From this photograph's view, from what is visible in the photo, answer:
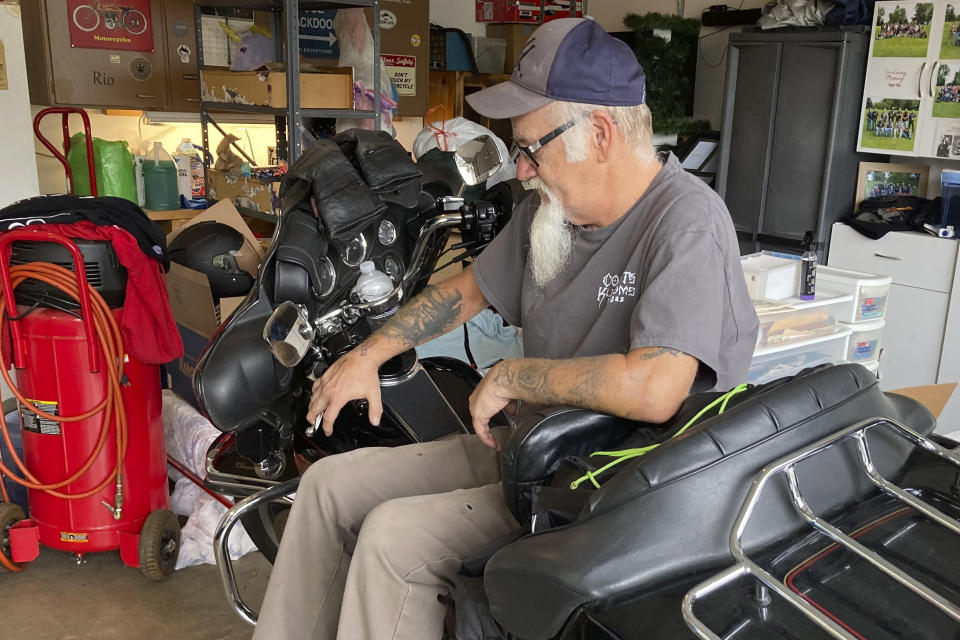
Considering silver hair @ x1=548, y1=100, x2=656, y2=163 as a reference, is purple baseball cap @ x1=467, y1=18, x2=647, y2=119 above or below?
above

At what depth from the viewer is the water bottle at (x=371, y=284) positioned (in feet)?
5.64

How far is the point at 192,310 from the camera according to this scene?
Answer: 120 inches

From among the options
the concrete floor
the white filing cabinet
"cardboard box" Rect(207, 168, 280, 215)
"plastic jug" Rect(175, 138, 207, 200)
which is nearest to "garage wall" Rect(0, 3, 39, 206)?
"cardboard box" Rect(207, 168, 280, 215)

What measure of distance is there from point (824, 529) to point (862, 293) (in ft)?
7.25

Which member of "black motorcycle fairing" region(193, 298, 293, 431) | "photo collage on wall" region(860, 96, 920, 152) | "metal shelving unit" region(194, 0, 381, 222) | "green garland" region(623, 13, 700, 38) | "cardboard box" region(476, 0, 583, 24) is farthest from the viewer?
"cardboard box" region(476, 0, 583, 24)

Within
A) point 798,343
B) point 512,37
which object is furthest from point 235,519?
point 512,37

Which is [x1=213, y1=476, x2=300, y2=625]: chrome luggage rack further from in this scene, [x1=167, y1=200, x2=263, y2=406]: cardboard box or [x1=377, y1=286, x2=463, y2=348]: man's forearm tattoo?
[x1=167, y1=200, x2=263, y2=406]: cardboard box

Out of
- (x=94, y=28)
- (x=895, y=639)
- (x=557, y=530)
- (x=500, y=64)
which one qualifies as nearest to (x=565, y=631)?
(x=557, y=530)

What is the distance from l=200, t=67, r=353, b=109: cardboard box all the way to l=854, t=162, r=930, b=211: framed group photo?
2696 mm

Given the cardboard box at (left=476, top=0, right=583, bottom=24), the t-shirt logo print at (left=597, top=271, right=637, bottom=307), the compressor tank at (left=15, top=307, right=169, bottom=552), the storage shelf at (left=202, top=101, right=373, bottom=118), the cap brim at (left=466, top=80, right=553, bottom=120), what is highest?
the cardboard box at (left=476, top=0, right=583, bottom=24)

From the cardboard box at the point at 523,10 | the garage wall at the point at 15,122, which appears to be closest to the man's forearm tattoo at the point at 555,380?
the garage wall at the point at 15,122

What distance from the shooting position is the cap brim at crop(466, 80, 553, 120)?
154 cm

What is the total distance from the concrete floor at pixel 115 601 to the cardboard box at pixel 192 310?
65 cm

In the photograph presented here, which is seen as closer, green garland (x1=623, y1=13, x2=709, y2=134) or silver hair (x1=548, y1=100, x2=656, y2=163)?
silver hair (x1=548, y1=100, x2=656, y2=163)
